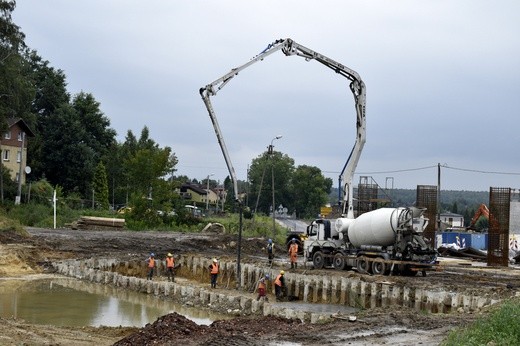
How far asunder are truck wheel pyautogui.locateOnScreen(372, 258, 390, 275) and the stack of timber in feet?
105

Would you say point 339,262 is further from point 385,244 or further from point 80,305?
point 80,305

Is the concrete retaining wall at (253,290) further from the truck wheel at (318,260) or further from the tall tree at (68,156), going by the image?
the tall tree at (68,156)

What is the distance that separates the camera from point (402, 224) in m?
31.3

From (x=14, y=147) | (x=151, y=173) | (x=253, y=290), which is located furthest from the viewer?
(x=14, y=147)

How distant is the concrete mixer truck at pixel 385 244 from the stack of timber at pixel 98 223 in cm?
2919

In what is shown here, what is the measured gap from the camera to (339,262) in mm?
34312

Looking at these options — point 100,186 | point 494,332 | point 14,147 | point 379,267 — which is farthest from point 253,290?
point 14,147

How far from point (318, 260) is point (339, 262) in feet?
5.19

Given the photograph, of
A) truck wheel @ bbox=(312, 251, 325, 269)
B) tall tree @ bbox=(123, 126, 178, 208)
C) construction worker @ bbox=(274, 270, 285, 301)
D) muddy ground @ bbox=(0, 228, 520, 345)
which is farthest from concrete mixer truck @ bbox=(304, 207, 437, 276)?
tall tree @ bbox=(123, 126, 178, 208)

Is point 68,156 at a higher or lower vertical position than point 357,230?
higher

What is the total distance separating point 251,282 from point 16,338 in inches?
735

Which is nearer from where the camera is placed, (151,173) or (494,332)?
(494,332)

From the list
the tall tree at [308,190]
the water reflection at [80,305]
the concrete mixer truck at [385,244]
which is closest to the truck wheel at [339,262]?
the concrete mixer truck at [385,244]

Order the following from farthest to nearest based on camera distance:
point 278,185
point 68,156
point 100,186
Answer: point 278,185 → point 68,156 → point 100,186
